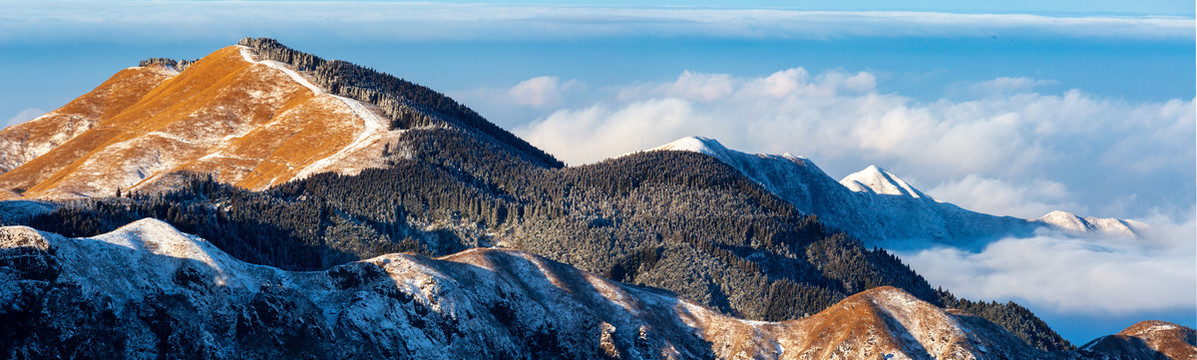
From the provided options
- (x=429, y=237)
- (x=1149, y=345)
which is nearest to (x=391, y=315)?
(x=429, y=237)

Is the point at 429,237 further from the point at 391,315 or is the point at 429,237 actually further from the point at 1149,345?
the point at 1149,345

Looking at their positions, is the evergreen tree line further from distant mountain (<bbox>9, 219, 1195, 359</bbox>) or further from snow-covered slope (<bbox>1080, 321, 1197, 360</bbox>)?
distant mountain (<bbox>9, 219, 1195, 359</bbox>)

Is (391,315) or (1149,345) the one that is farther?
(1149,345)

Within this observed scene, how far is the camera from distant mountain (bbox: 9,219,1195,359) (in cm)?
8094

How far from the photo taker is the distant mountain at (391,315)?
8094cm

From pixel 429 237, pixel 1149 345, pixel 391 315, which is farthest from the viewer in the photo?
pixel 429 237

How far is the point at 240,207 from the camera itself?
170 meters

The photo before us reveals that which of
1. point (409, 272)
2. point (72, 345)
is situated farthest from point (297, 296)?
point (72, 345)

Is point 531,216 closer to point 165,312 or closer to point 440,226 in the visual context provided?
point 440,226

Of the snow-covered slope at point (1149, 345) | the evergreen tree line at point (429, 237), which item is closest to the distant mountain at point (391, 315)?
the snow-covered slope at point (1149, 345)

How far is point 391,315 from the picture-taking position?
327 ft

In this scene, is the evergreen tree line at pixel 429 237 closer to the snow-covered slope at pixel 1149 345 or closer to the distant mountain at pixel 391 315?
the snow-covered slope at pixel 1149 345

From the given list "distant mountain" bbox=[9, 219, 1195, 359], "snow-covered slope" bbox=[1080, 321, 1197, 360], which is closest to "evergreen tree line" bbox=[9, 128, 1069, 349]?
"snow-covered slope" bbox=[1080, 321, 1197, 360]

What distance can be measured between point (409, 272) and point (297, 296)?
486 inches
